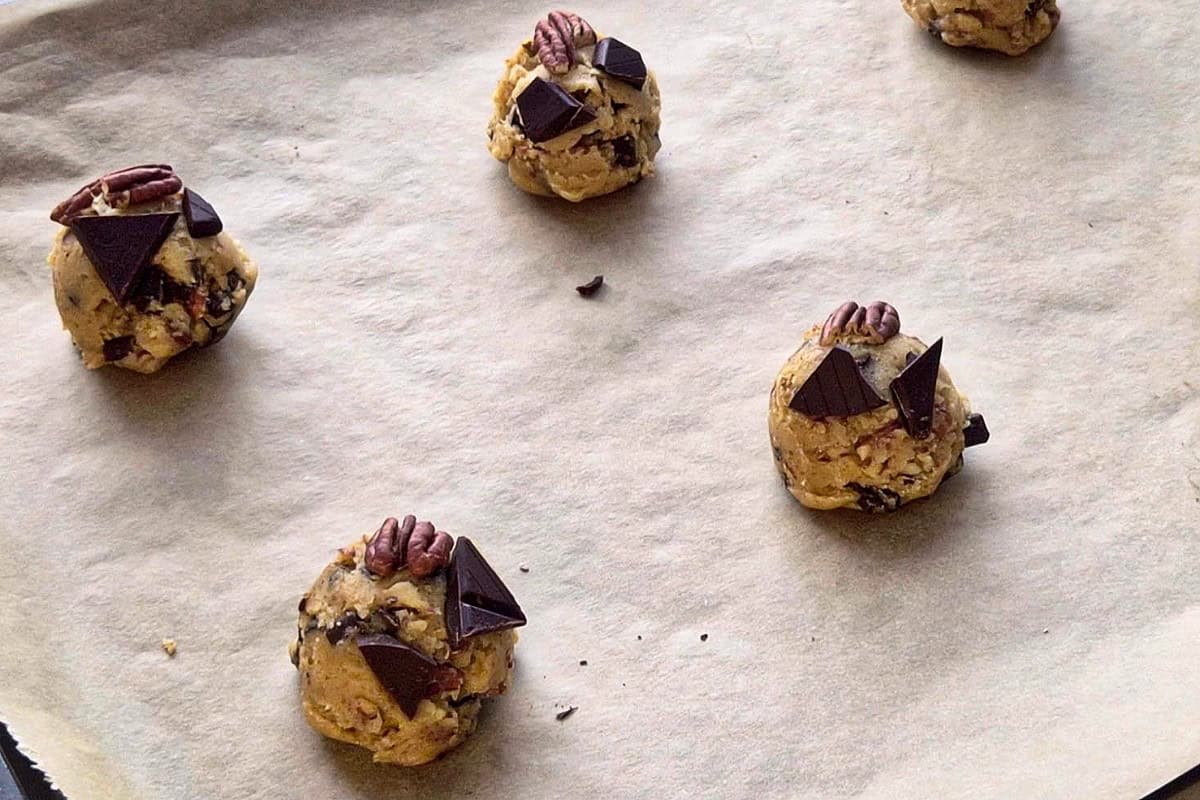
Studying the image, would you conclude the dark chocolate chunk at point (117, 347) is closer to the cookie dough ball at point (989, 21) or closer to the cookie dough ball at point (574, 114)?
the cookie dough ball at point (574, 114)

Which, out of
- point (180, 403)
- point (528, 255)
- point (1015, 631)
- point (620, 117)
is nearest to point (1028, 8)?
point (620, 117)

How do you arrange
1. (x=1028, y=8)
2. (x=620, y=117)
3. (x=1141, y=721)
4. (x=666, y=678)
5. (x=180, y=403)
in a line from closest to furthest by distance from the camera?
(x=1141, y=721) < (x=666, y=678) < (x=180, y=403) < (x=620, y=117) < (x=1028, y=8)

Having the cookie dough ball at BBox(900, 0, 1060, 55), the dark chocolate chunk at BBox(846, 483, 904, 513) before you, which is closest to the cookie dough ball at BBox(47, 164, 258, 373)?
the dark chocolate chunk at BBox(846, 483, 904, 513)

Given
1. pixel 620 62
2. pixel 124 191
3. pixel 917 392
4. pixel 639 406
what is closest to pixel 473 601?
pixel 639 406

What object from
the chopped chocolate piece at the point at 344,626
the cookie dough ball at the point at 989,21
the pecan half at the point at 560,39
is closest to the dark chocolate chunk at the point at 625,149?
the pecan half at the point at 560,39

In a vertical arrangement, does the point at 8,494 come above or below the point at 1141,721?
below

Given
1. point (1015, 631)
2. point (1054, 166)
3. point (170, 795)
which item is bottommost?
point (170, 795)

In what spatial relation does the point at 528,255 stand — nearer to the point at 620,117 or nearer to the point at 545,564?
the point at 620,117
